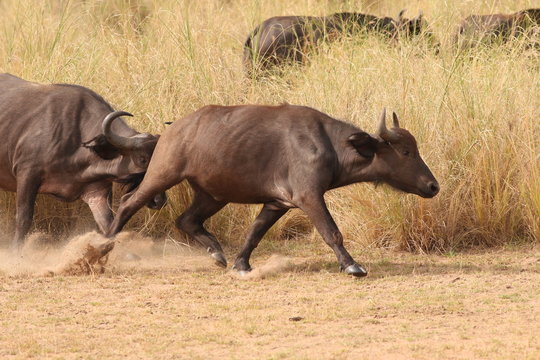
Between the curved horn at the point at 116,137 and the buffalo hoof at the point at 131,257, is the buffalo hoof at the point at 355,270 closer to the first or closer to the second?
the buffalo hoof at the point at 131,257

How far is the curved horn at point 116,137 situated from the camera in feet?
30.5

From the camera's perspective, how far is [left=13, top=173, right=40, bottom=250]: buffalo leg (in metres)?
9.38

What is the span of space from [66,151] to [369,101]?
10.1 ft

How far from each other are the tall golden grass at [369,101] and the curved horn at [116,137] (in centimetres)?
90

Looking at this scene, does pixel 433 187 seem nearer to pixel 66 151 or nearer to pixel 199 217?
pixel 199 217

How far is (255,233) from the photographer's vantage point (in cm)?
888

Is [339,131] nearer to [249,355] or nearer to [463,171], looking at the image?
[463,171]

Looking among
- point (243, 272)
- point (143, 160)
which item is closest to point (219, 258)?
point (243, 272)

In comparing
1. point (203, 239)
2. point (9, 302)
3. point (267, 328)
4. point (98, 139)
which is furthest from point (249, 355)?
point (98, 139)

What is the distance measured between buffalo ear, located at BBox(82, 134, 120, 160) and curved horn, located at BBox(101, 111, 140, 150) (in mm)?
82

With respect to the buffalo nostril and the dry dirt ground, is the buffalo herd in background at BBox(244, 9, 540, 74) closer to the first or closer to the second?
the dry dirt ground

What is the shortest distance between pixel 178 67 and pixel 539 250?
4326 millimetres

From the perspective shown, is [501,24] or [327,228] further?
[501,24]

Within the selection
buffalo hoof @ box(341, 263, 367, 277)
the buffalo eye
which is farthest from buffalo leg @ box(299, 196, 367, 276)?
the buffalo eye
